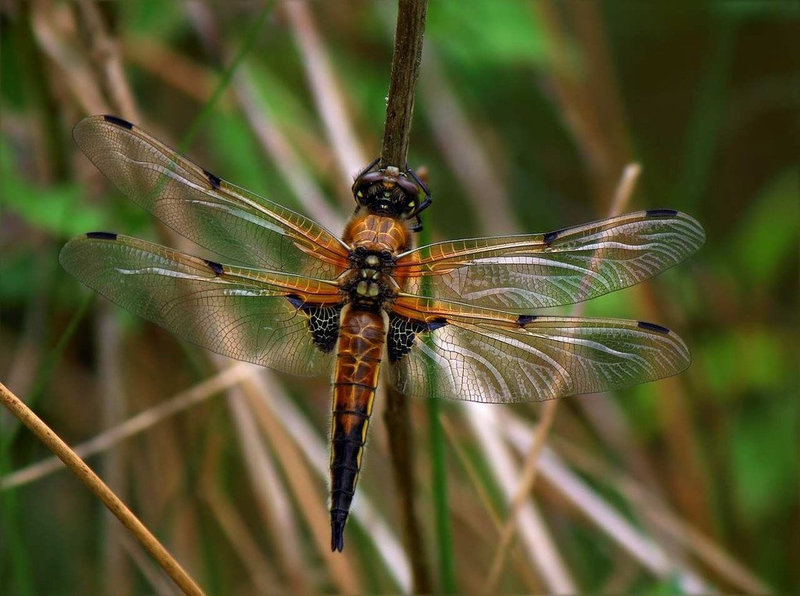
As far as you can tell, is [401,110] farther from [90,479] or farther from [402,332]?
[90,479]

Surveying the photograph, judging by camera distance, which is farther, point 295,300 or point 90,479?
point 295,300

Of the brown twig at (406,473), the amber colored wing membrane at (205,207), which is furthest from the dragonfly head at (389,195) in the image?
the brown twig at (406,473)

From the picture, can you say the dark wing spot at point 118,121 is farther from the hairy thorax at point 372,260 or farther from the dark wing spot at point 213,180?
the hairy thorax at point 372,260

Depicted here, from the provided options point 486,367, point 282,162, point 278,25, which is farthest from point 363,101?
point 486,367

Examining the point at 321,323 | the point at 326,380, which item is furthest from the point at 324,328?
the point at 326,380

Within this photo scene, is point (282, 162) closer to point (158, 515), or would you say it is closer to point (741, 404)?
point (158, 515)

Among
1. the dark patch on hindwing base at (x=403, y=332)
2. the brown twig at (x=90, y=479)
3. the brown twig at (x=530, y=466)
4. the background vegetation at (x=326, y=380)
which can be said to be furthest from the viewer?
the background vegetation at (x=326, y=380)
